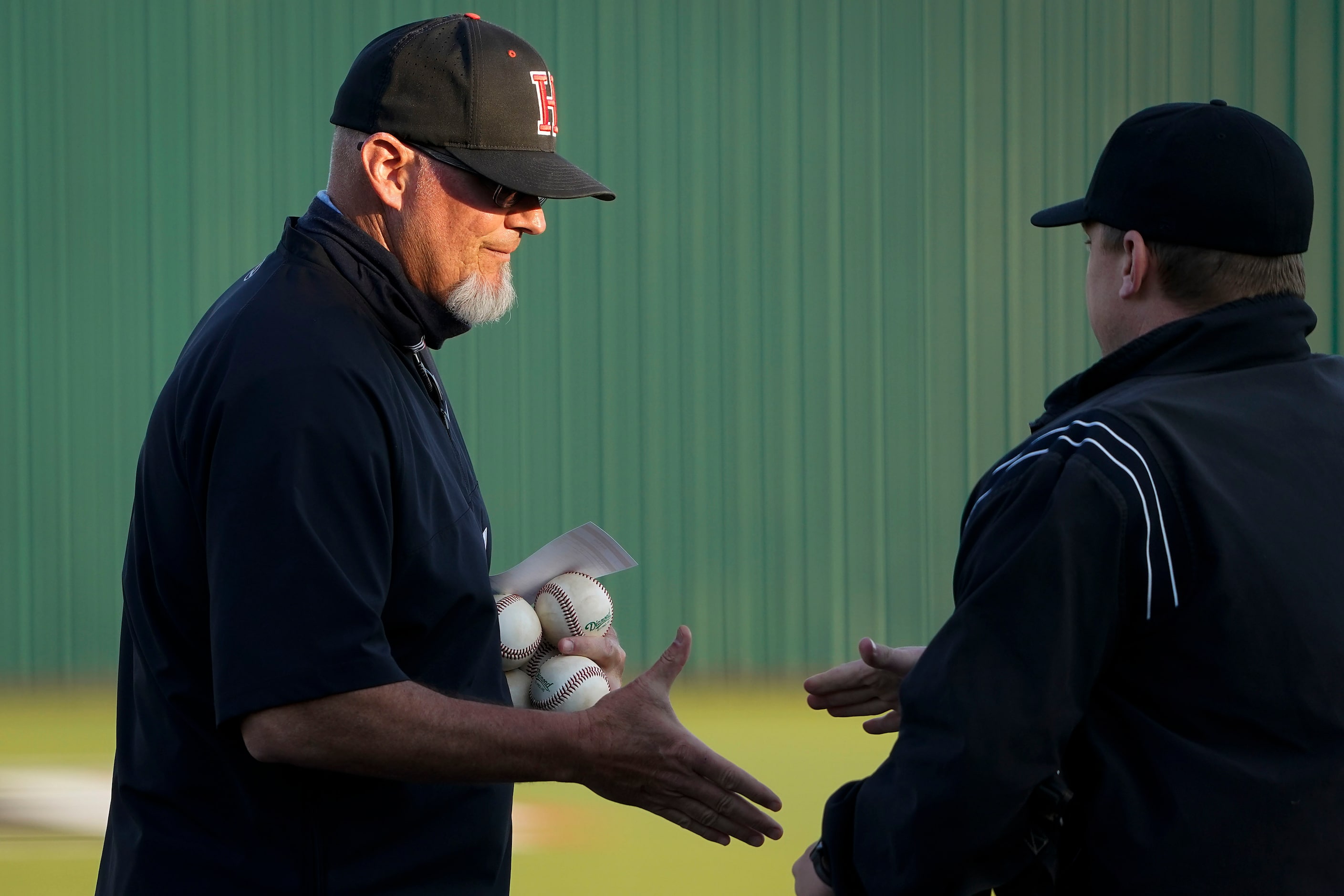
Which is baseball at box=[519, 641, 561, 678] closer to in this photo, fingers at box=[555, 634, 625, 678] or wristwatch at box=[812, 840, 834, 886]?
fingers at box=[555, 634, 625, 678]

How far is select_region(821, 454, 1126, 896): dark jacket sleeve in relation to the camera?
1102 millimetres

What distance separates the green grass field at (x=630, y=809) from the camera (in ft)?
11.2

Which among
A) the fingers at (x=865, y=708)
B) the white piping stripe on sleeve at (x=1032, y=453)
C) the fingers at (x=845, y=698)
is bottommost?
the fingers at (x=865, y=708)

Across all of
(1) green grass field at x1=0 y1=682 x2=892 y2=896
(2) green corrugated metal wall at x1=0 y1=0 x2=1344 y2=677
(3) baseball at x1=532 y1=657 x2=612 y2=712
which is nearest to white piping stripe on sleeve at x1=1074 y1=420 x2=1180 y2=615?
(3) baseball at x1=532 y1=657 x2=612 y2=712

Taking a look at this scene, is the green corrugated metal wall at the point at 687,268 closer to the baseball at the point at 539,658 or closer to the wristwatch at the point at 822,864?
the baseball at the point at 539,658

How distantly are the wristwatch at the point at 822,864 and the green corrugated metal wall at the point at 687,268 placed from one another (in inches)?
166

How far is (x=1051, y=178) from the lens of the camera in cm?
572

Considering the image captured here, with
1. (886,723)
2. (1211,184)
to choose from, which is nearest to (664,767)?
(886,723)

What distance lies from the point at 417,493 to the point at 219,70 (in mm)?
5011

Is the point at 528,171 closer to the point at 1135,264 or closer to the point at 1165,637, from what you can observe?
the point at 1135,264

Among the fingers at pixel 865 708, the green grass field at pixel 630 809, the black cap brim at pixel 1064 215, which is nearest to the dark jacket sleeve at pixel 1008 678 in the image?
the black cap brim at pixel 1064 215

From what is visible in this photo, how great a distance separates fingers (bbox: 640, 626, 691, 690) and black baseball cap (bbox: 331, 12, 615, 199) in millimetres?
518

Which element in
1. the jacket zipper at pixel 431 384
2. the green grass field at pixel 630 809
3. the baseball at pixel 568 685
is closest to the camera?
the jacket zipper at pixel 431 384

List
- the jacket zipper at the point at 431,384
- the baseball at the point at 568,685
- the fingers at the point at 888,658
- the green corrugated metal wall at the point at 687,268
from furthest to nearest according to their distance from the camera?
1. the green corrugated metal wall at the point at 687,268
2. the baseball at the point at 568,685
3. the fingers at the point at 888,658
4. the jacket zipper at the point at 431,384
